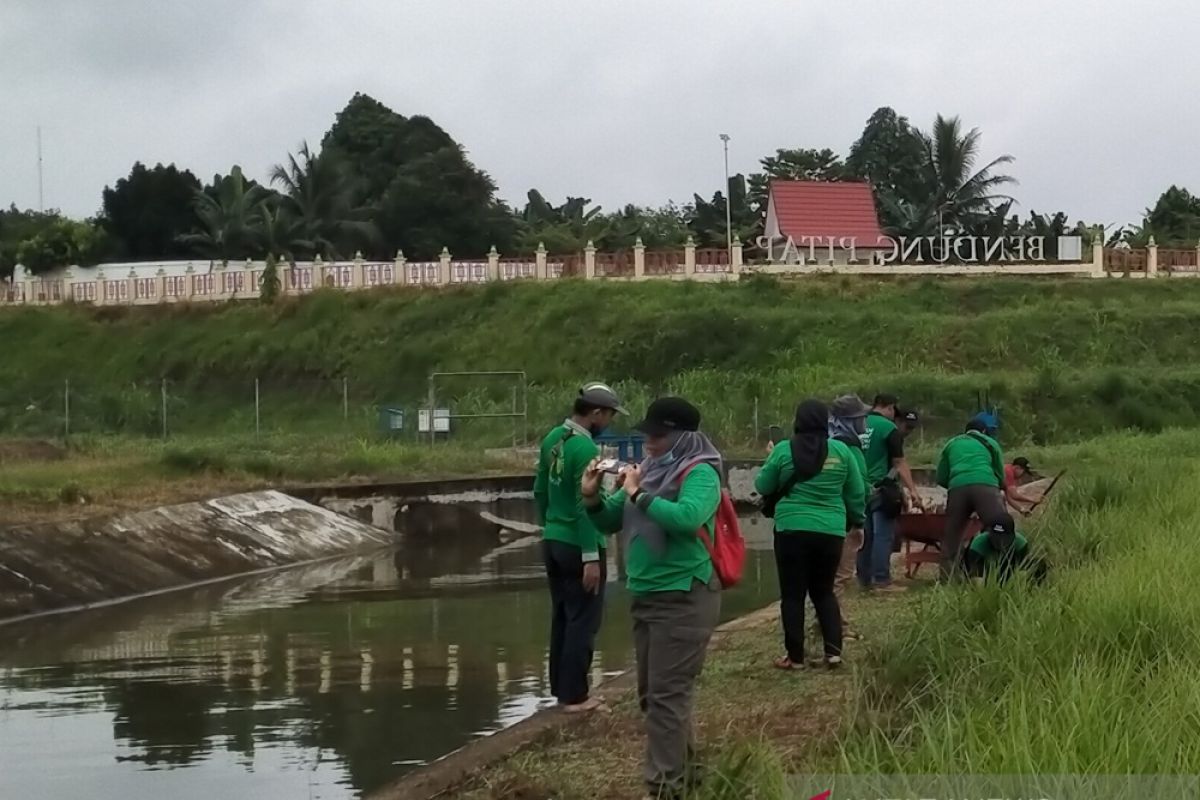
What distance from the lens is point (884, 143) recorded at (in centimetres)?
7681

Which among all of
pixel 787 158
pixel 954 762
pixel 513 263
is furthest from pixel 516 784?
pixel 787 158

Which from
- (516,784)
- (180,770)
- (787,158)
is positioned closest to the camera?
(516,784)

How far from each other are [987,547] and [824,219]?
141ft

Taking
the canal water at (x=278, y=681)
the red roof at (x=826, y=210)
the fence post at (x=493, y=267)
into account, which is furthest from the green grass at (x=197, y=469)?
the red roof at (x=826, y=210)

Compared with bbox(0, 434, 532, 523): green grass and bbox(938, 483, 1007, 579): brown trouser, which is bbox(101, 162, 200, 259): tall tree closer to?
bbox(0, 434, 532, 523): green grass

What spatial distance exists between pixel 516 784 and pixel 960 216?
53.1 metres

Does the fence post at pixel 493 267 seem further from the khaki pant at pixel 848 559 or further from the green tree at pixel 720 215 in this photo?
the khaki pant at pixel 848 559

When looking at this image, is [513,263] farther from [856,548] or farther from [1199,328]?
[856,548]

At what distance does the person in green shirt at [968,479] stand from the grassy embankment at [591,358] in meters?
16.4

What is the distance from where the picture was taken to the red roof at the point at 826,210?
53000 millimetres

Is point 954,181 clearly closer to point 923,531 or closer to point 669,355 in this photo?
point 669,355

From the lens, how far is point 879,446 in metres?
13.8

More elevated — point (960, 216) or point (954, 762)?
point (960, 216)

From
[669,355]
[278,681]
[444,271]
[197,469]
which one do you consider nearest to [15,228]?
[444,271]
